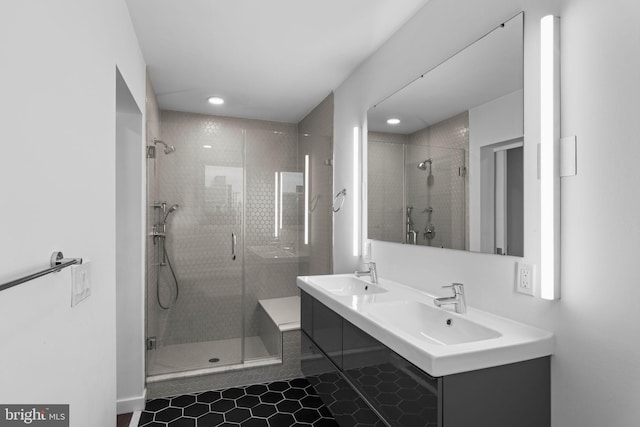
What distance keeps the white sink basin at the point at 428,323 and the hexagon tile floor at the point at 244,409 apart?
1019 mm

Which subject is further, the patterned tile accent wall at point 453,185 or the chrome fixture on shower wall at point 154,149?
the chrome fixture on shower wall at point 154,149

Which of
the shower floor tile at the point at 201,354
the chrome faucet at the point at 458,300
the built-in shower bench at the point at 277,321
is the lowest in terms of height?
the shower floor tile at the point at 201,354

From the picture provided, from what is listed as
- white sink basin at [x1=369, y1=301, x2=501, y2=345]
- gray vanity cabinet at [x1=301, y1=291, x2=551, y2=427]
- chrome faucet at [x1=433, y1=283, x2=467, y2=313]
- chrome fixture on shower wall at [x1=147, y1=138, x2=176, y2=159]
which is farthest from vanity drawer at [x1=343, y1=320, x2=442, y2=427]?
chrome fixture on shower wall at [x1=147, y1=138, x2=176, y2=159]

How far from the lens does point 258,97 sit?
3262 millimetres

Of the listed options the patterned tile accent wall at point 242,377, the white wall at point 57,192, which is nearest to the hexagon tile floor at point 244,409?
the patterned tile accent wall at point 242,377

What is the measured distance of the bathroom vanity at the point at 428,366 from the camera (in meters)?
1.13

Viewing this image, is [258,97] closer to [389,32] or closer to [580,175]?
[389,32]

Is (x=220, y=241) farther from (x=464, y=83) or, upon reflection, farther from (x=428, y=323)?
(x=464, y=83)

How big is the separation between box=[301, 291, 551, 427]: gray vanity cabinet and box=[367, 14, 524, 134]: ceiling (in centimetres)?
111

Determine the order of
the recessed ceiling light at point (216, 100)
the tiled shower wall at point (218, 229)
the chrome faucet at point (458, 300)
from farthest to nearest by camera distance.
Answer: the recessed ceiling light at point (216, 100), the tiled shower wall at point (218, 229), the chrome faucet at point (458, 300)

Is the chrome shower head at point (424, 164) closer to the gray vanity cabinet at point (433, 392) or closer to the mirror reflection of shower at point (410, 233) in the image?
the mirror reflection of shower at point (410, 233)

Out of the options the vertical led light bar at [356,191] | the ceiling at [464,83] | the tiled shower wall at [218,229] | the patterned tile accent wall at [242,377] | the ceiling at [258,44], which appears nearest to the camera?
the ceiling at [464,83]

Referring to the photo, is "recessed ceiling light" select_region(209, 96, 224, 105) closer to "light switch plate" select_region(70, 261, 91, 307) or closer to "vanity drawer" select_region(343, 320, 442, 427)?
"light switch plate" select_region(70, 261, 91, 307)

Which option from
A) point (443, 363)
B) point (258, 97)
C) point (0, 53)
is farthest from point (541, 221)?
point (258, 97)
